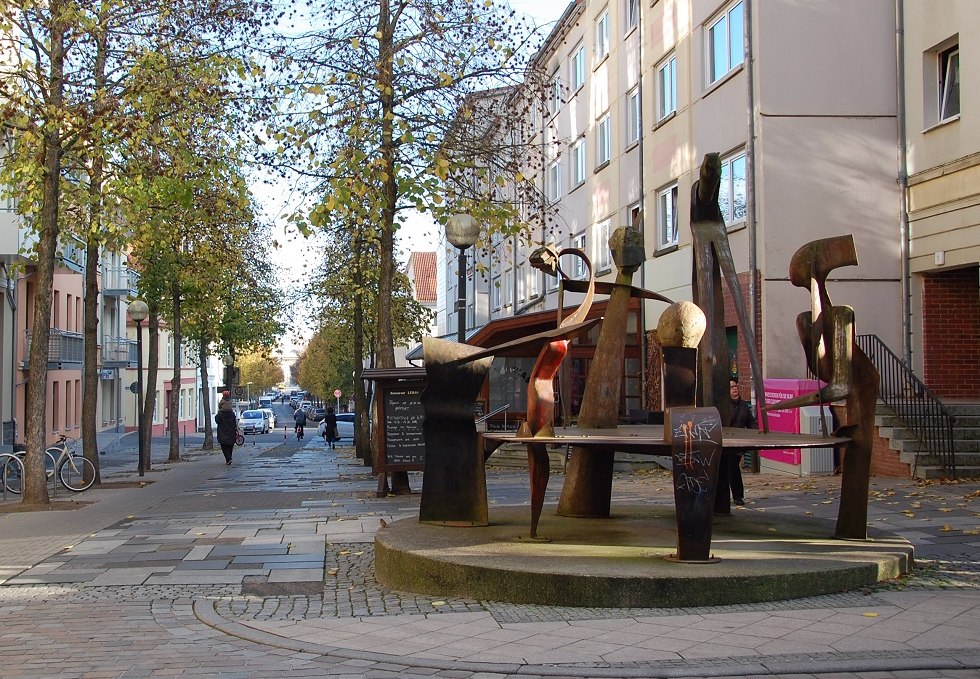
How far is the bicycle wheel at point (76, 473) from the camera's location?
19.5m

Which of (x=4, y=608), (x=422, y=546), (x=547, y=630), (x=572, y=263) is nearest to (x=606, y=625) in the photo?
(x=547, y=630)

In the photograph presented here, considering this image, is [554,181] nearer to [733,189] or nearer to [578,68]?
[578,68]

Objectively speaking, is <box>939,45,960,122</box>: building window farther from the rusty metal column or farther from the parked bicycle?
the parked bicycle

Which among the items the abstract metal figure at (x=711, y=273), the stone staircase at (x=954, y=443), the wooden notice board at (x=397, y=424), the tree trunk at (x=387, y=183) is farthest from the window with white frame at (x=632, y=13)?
the abstract metal figure at (x=711, y=273)

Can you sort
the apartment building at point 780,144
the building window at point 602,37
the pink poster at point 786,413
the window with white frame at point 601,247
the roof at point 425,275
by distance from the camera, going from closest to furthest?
the pink poster at point 786,413 < the apartment building at point 780,144 < the window with white frame at point 601,247 < the building window at point 602,37 < the roof at point 425,275

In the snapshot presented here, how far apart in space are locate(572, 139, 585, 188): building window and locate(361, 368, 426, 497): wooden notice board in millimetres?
18886

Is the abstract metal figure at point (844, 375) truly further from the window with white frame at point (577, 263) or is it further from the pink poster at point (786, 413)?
the window with white frame at point (577, 263)

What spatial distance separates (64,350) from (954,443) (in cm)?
3302

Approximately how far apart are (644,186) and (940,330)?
948 cm

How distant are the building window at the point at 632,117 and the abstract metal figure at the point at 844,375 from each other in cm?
1913

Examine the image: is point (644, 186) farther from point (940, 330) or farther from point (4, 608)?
point (4, 608)

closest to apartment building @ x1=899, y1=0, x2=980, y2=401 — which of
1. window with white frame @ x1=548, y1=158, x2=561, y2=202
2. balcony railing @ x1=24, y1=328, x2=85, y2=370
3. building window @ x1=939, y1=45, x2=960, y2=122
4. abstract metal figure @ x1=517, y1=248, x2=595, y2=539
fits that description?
building window @ x1=939, y1=45, x2=960, y2=122

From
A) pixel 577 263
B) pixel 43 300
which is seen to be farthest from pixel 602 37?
pixel 43 300

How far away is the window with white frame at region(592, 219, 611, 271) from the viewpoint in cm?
3117
